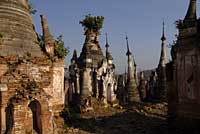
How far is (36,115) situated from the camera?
11.1 metres

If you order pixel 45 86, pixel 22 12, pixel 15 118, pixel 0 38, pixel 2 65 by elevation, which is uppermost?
pixel 22 12

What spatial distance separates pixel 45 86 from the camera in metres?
11.8

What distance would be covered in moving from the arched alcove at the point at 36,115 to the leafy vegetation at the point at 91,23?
54.8 feet

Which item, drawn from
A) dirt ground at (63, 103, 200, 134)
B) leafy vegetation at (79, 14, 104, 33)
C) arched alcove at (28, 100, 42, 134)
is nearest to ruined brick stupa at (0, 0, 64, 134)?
arched alcove at (28, 100, 42, 134)

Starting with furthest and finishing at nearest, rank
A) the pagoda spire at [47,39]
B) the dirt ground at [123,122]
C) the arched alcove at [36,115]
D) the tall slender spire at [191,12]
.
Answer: the dirt ground at [123,122], the tall slender spire at [191,12], the pagoda spire at [47,39], the arched alcove at [36,115]

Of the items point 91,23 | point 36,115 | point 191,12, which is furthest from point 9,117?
point 91,23

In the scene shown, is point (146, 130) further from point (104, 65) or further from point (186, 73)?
point (104, 65)

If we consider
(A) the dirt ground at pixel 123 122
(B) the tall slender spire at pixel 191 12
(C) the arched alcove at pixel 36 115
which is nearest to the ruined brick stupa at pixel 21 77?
(C) the arched alcove at pixel 36 115

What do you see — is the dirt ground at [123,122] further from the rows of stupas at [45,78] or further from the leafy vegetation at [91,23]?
the leafy vegetation at [91,23]

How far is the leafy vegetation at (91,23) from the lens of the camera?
88.8 ft

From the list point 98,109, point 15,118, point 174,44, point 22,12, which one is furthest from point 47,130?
point 98,109

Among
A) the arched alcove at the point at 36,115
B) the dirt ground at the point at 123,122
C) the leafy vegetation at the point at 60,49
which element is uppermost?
the leafy vegetation at the point at 60,49

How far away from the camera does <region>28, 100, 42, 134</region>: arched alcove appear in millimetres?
11000

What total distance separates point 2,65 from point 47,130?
280 cm
